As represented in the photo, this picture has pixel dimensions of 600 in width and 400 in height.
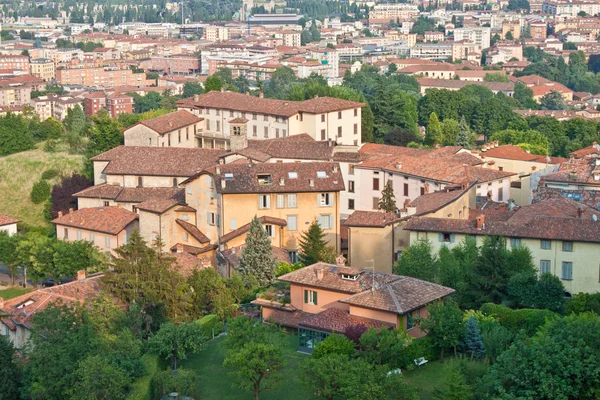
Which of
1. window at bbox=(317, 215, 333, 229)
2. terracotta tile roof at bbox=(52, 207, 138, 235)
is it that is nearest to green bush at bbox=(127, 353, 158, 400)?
window at bbox=(317, 215, 333, 229)

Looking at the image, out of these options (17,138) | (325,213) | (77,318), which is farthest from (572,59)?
(77,318)

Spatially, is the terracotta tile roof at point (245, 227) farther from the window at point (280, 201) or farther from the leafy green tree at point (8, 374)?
the leafy green tree at point (8, 374)

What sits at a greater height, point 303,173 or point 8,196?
point 303,173

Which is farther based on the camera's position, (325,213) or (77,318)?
(325,213)

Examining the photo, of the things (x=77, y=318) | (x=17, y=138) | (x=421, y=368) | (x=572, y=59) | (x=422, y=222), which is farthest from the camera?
(x=572, y=59)

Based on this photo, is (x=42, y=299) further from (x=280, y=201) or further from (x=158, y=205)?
(x=280, y=201)

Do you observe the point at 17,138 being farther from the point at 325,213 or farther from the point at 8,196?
the point at 325,213
